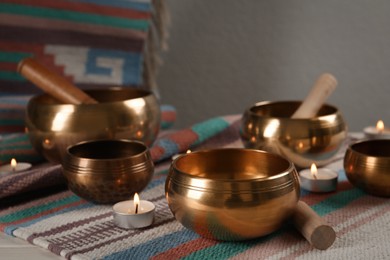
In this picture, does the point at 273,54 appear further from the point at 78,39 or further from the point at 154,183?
the point at 154,183

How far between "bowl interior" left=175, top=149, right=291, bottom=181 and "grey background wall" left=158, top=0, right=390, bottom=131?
3.07 feet

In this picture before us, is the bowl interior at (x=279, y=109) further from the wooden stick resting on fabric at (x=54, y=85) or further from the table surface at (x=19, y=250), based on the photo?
the table surface at (x=19, y=250)

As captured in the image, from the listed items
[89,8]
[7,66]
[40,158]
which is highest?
[89,8]

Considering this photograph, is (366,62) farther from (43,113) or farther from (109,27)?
(43,113)

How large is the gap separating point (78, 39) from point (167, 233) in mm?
707

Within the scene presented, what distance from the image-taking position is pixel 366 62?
1.62 m

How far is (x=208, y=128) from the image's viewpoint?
1.10 meters

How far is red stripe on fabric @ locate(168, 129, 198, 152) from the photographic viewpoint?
103cm

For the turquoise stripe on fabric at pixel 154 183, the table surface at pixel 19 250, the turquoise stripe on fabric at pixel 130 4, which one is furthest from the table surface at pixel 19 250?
the turquoise stripe on fabric at pixel 130 4

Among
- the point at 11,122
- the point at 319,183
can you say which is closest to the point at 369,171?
the point at 319,183

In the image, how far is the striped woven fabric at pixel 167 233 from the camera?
645mm

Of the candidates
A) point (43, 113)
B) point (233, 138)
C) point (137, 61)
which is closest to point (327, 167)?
point (233, 138)

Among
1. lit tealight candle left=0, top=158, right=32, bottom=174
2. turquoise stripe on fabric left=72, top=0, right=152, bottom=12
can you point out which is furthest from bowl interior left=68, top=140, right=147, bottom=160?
turquoise stripe on fabric left=72, top=0, right=152, bottom=12

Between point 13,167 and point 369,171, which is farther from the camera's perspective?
point 13,167
